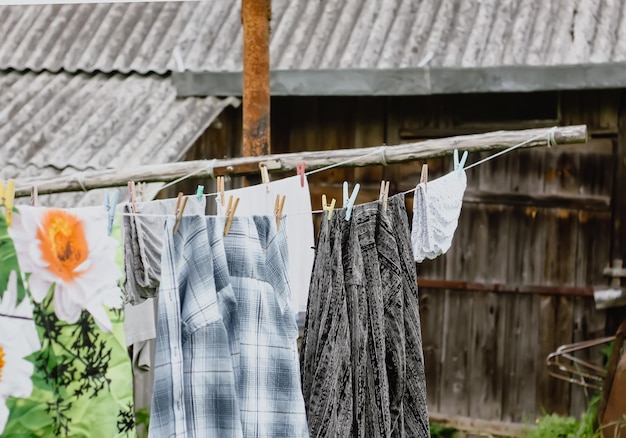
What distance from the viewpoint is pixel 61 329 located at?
8.39 feet

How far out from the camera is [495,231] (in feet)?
22.6

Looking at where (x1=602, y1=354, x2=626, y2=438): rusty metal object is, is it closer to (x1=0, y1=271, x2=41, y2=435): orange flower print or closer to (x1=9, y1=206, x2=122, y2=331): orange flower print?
(x1=9, y1=206, x2=122, y2=331): orange flower print

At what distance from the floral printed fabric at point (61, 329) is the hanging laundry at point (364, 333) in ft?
2.32

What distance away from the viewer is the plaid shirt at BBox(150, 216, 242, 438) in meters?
2.72

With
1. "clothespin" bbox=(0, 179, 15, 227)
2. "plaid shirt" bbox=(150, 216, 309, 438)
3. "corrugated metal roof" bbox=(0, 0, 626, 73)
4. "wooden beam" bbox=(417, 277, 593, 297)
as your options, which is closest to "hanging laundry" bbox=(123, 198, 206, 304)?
"plaid shirt" bbox=(150, 216, 309, 438)

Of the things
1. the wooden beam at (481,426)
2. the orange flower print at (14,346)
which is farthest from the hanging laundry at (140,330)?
the wooden beam at (481,426)

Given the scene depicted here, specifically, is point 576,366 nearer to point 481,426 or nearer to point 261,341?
point 481,426

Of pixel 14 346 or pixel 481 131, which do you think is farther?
pixel 481 131

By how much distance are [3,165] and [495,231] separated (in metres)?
3.62

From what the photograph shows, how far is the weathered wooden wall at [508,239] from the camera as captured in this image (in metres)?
6.68

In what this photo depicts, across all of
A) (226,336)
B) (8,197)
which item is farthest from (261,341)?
(8,197)

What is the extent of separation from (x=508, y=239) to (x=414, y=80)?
1.43 meters

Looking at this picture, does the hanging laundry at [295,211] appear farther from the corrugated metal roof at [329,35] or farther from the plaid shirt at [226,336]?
the corrugated metal roof at [329,35]

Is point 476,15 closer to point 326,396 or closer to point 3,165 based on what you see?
point 3,165
